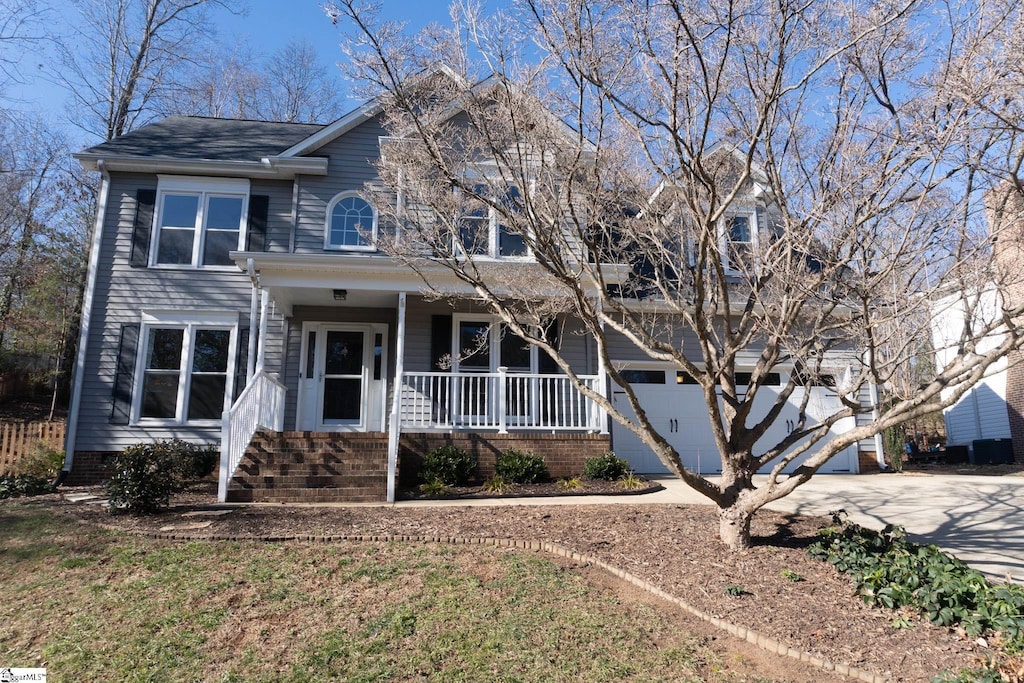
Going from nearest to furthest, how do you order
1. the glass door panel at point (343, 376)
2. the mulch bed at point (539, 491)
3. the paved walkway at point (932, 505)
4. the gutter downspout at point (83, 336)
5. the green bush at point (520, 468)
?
the paved walkway at point (932, 505), the mulch bed at point (539, 491), the green bush at point (520, 468), the gutter downspout at point (83, 336), the glass door panel at point (343, 376)

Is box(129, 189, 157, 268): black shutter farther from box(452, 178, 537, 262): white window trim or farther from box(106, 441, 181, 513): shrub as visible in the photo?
box(452, 178, 537, 262): white window trim

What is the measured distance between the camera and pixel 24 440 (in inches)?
413

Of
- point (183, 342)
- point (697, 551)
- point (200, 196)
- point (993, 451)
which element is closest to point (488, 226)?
point (697, 551)

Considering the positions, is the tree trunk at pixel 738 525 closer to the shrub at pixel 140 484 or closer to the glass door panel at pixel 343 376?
the shrub at pixel 140 484

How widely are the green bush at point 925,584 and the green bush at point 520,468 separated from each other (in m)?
4.45

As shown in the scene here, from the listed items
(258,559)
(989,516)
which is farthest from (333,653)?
(989,516)

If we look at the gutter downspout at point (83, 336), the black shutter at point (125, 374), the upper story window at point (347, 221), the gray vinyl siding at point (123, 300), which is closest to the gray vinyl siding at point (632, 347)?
the upper story window at point (347, 221)

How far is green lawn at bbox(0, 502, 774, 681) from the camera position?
3.75 meters

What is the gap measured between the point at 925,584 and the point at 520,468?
5.54 metres

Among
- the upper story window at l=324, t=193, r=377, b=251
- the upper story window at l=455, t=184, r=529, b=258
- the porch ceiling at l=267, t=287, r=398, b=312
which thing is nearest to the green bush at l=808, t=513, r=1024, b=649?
the upper story window at l=455, t=184, r=529, b=258

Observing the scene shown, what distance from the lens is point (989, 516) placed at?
23.9 feet

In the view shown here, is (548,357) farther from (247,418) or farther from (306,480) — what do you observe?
(247,418)

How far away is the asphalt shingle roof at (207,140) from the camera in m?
12.0

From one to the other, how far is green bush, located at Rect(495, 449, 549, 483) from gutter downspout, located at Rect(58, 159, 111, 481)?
24.4ft
